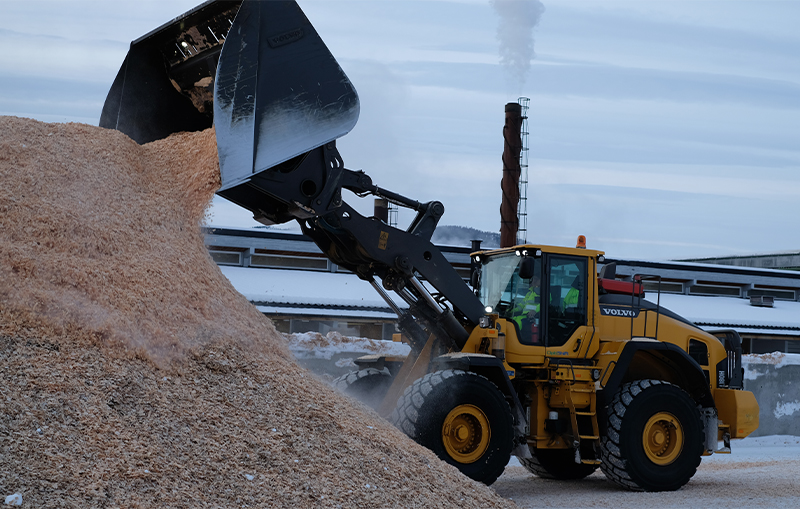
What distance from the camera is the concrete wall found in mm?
13180

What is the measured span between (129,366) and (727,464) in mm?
8310

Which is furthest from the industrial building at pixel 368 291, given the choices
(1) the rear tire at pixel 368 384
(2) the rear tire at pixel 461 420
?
(2) the rear tire at pixel 461 420

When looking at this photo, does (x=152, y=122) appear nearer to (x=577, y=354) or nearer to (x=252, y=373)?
(x=252, y=373)

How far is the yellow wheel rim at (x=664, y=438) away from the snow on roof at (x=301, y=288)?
9.77m

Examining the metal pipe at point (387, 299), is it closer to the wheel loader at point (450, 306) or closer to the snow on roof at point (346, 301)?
the wheel loader at point (450, 306)

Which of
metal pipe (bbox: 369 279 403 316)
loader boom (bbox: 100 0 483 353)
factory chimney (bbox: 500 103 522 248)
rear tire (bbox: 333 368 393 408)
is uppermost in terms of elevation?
factory chimney (bbox: 500 103 522 248)

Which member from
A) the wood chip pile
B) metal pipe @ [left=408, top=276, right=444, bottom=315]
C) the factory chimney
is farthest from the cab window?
the factory chimney

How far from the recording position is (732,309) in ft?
75.7

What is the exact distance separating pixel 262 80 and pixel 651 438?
5.26 meters

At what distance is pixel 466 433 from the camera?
281 inches

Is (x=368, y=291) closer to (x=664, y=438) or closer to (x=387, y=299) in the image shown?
(x=387, y=299)

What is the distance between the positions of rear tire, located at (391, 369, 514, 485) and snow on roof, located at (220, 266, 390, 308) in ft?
32.1

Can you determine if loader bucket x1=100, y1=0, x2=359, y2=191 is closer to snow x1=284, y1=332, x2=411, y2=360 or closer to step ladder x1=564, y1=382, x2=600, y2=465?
step ladder x1=564, y1=382, x2=600, y2=465

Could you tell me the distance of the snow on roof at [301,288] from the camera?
1686 cm
